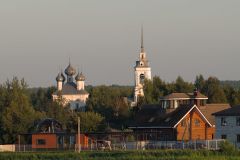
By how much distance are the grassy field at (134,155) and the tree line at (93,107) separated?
26.5 meters

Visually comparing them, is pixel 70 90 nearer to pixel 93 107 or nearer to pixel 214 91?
pixel 93 107

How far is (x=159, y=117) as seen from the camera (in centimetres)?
A: 9288

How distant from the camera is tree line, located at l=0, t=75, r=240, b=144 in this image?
104188 mm

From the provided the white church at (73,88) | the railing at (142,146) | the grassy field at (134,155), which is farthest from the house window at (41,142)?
the white church at (73,88)

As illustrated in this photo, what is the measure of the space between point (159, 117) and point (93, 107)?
4219 centimetres

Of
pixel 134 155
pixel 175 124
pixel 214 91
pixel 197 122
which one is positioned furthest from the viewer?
pixel 214 91

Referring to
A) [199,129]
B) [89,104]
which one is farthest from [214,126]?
[89,104]

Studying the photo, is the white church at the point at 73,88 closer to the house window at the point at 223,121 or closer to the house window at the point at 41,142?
the house window at the point at 41,142

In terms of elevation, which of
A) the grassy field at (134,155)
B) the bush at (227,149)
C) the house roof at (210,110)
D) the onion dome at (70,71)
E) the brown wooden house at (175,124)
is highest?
the onion dome at (70,71)

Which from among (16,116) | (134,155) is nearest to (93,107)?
(16,116)

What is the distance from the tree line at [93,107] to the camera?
104188 mm

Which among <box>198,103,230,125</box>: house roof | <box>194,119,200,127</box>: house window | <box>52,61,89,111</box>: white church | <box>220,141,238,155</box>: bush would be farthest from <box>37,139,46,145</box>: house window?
<box>52,61,89,111</box>: white church

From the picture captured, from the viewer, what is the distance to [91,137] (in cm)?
9200

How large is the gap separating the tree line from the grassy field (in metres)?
26.5
